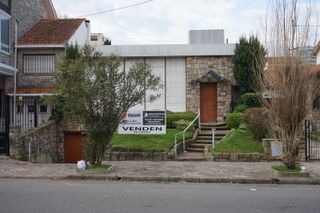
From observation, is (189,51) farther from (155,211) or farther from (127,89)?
(155,211)

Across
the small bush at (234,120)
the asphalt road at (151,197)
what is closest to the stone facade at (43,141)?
the asphalt road at (151,197)

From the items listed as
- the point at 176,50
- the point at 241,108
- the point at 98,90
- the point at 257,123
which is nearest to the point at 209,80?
the point at 176,50

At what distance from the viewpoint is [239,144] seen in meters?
18.0

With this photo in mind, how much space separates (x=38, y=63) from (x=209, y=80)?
10.5m

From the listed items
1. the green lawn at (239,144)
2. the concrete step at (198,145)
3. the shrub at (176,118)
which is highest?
the shrub at (176,118)

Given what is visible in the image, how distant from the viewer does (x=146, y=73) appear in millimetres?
14273

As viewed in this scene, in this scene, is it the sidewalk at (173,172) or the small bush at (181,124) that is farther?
the small bush at (181,124)

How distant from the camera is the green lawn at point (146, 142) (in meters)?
17.9

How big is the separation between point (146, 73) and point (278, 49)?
425 centimetres

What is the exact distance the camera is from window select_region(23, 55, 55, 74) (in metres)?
26.7

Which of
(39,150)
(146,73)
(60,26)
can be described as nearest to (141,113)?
(146,73)

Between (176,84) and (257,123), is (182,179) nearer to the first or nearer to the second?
(257,123)

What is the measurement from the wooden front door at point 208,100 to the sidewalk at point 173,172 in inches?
389

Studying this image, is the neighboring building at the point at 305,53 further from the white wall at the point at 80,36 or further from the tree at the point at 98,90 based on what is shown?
the white wall at the point at 80,36
